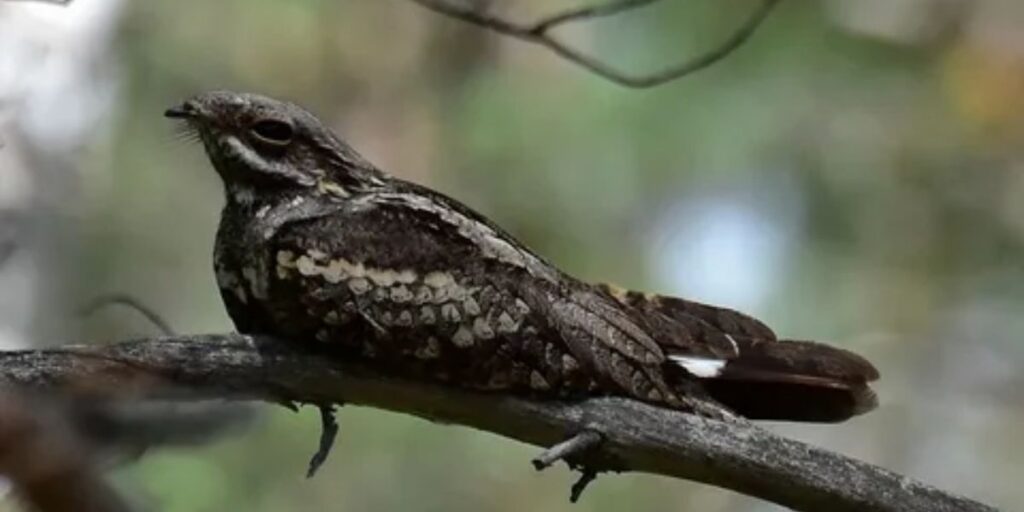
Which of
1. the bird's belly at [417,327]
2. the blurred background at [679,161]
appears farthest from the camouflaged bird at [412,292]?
the blurred background at [679,161]

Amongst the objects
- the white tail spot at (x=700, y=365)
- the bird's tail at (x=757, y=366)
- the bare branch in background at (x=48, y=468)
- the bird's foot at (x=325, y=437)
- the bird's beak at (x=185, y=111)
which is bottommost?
the bare branch in background at (x=48, y=468)

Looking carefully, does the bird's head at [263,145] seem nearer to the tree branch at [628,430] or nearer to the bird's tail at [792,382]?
the tree branch at [628,430]

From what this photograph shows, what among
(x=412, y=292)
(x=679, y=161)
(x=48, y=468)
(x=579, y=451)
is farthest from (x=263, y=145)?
(x=679, y=161)

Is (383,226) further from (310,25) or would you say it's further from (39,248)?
(310,25)

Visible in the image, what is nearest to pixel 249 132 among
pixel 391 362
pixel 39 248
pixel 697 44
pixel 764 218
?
pixel 391 362

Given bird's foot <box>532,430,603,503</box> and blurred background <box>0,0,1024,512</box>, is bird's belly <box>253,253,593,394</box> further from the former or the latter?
blurred background <box>0,0,1024,512</box>

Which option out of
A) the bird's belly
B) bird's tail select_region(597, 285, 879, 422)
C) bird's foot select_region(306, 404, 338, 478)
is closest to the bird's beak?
the bird's belly
